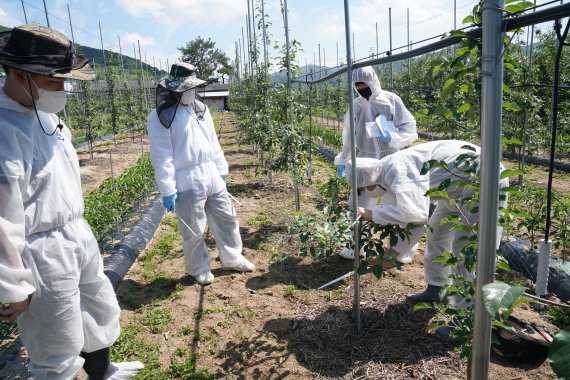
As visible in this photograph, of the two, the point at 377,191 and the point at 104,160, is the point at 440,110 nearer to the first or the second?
the point at 377,191

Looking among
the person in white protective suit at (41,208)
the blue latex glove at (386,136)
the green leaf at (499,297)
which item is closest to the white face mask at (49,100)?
the person in white protective suit at (41,208)

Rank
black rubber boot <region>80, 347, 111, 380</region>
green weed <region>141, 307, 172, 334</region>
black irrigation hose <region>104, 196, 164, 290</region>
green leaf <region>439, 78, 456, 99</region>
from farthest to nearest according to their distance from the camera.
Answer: black irrigation hose <region>104, 196, 164, 290</region> → green weed <region>141, 307, 172, 334</region> → black rubber boot <region>80, 347, 111, 380</region> → green leaf <region>439, 78, 456, 99</region>

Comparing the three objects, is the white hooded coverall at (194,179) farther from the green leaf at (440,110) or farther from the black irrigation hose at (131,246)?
the green leaf at (440,110)

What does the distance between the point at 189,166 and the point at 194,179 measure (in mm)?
121

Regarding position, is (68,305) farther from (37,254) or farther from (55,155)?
(55,155)

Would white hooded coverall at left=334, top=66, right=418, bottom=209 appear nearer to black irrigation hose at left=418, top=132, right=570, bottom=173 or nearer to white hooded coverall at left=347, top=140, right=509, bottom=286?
white hooded coverall at left=347, top=140, right=509, bottom=286

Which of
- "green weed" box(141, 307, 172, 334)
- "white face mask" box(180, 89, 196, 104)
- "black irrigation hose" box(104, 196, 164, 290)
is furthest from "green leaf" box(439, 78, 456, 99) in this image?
"black irrigation hose" box(104, 196, 164, 290)

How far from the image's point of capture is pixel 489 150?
123 cm

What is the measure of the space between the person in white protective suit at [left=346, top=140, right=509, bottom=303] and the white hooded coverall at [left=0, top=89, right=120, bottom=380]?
1637mm

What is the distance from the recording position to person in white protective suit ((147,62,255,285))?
3283mm

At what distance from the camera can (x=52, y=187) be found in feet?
5.99

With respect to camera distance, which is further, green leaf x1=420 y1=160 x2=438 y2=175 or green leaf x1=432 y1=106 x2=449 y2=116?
green leaf x1=420 y1=160 x2=438 y2=175

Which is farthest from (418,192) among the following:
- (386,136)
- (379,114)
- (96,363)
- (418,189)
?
(96,363)

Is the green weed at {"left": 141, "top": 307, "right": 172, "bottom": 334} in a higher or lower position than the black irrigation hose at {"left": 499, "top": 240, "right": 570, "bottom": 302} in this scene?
lower
